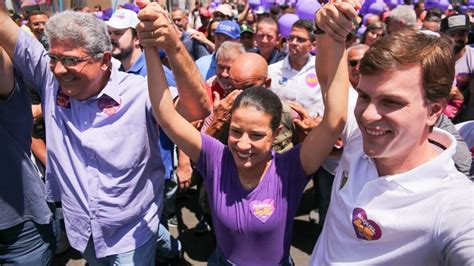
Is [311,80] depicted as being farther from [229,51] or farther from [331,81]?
[331,81]

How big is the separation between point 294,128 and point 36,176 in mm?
A: 1373

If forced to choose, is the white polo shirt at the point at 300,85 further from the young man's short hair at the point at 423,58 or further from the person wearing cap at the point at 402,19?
the person wearing cap at the point at 402,19

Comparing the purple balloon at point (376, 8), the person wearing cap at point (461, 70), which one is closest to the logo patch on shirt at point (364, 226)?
the person wearing cap at point (461, 70)

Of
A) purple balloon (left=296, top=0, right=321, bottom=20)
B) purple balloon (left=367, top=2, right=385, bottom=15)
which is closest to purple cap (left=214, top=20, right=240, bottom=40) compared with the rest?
purple balloon (left=296, top=0, right=321, bottom=20)

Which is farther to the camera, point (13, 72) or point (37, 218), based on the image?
point (37, 218)

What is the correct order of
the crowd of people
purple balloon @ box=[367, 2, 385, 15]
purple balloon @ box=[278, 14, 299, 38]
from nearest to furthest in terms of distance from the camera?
1. the crowd of people
2. purple balloon @ box=[278, 14, 299, 38]
3. purple balloon @ box=[367, 2, 385, 15]

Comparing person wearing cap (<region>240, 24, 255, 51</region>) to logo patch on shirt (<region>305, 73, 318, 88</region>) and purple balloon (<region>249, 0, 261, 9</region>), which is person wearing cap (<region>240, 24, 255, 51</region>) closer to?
logo patch on shirt (<region>305, 73, 318, 88</region>)

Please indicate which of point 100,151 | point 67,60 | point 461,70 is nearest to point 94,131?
point 100,151

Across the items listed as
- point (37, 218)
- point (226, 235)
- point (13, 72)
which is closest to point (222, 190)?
point (226, 235)

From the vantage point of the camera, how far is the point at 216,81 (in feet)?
10.6

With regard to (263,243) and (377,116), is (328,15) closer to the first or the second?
(377,116)

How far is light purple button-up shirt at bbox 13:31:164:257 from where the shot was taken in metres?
1.85

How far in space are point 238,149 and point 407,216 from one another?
766 mm

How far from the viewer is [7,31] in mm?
1690
